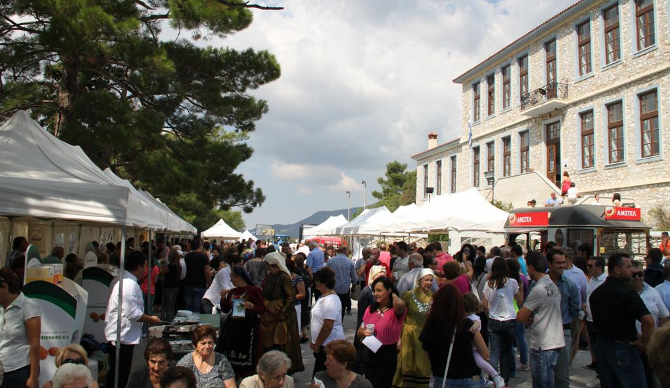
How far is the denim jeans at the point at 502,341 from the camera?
652 cm

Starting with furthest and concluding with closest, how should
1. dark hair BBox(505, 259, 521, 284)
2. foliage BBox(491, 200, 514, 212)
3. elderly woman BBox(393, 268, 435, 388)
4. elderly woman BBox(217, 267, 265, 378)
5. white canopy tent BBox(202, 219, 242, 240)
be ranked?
white canopy tent BBox(202, 219, 242, 240) → foliage BBox(491, 200, 514, 212) → dark hair BBox(505, 259, 521, 284) → elderly woman BBox(217, 267, 265, 378) → elderly woman BBox(393, 268, 435, 388)

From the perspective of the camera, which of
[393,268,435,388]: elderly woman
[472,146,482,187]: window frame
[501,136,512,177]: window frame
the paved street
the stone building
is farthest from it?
[472,146,482,187]: window frame

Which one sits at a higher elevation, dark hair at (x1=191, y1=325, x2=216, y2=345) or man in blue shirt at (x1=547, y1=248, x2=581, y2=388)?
man in blue shirt at (x1=547, y1=248, x2=581, y2=388)

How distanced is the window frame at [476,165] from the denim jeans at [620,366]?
90.0 feet

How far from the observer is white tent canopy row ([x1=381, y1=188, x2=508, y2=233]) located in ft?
41.2

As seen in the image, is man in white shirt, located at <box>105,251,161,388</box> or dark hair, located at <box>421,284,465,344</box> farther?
man in white shirt, located at <box>105,251,161,388</box>

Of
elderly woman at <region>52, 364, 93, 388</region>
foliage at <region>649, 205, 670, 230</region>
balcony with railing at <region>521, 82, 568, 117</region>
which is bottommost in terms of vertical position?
elderly woman at <region>52, 364, 93, 388</region>

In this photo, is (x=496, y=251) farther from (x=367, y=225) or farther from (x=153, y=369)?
(x=367, y=225)

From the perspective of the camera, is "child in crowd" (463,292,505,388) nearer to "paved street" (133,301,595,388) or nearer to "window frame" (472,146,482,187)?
"paved street" (133,301,595,388)

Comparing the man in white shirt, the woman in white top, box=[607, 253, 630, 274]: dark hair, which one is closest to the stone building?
the woman in white top

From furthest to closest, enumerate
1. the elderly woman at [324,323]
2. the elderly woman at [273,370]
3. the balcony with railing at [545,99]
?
the balcony with railing at [545,99] → the elderly woman at [324,323] → the elderly woman at [273,370]

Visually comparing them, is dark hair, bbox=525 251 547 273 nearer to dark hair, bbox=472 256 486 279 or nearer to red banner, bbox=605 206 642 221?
dark hair, bbox=472 256 486 279

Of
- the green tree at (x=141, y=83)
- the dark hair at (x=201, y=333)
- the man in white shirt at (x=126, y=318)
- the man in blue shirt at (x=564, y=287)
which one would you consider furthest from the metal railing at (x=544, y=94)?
the dark hair at (x=201, y=333)

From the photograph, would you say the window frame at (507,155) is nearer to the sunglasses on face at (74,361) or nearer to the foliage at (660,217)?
the foliage at (660,217)
